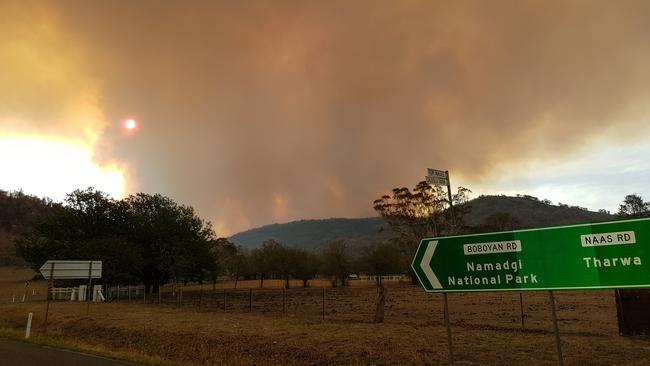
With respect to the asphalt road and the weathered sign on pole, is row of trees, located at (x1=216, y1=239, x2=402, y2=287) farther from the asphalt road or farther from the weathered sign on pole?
the weathered sign on pole

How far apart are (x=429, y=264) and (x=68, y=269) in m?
24.9

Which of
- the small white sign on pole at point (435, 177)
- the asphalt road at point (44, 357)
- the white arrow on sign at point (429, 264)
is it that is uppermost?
the small white sign on pole at point (435, 177)

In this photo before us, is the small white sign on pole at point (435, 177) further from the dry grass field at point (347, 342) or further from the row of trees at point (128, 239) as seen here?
the row of trees at point (128, 239)

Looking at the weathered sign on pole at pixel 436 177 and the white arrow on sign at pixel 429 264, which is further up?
the weathered sign on pole at pixel 436 177

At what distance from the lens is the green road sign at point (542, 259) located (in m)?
7.16

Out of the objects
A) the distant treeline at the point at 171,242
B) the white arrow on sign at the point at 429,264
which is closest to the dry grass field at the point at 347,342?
the white arrow on sign at the point at 429,264

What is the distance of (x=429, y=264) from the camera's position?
376 inches

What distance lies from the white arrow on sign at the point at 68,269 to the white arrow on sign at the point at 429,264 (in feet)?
74.8

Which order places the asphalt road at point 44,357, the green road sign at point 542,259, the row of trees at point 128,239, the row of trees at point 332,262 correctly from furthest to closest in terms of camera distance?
the row of trees at point 332,262, the row of trees at point 128,239, the asphalt road at point 44,357, the green road sign at point 542,259

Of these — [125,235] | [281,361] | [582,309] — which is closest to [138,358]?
[281,361]

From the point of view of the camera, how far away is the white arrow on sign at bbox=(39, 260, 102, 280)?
24438 mm

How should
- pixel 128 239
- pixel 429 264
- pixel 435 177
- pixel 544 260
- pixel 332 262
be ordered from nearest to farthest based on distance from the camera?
pixel 544 260
pixel 429 264
pixel 435 177
pixel 128 239
pixel 332 262

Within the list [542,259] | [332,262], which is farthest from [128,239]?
[542,259]

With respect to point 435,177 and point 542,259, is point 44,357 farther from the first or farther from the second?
point 542,259
